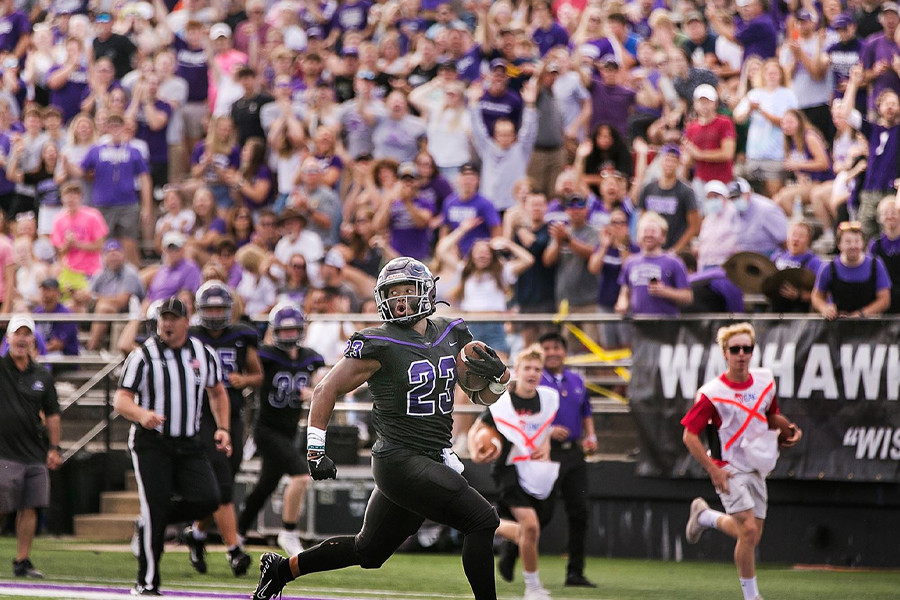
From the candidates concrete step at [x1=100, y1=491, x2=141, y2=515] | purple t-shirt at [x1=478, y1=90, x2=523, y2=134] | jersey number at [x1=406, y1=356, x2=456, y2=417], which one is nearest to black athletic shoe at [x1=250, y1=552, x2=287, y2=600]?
jersey number at [x1=406, y1=356, x2=456, y2=417]

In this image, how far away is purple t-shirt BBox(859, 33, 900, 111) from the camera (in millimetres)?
14516

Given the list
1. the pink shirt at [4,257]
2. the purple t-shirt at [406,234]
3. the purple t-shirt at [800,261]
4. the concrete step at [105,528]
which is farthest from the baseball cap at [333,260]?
the purple t-shirt at [800,261]

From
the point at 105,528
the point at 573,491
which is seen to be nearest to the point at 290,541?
the point at 573,491

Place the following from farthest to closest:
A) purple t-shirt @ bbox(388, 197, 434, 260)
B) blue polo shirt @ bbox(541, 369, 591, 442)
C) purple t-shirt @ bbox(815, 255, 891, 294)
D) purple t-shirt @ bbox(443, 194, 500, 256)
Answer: purple t-shirt @ bbox(388, 197, 434, 260) → purple t-shirt @ bbox(443, 194, 500, 256) → purple t-shirt @ bbox(815, 255, 891, 294) → blue polo shirt @ bbox(541, 369, 591, 442)

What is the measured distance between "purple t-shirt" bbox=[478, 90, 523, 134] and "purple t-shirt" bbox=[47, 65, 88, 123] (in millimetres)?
6663

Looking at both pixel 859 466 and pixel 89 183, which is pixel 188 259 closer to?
pixel 89 183

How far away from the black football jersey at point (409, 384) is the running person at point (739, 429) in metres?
2.41

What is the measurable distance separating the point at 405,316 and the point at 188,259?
8960 millimetres

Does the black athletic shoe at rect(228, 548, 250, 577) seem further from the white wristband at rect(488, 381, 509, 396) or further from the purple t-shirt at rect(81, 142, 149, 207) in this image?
the purple t-shirt at rect(81, 142, 149, 207)

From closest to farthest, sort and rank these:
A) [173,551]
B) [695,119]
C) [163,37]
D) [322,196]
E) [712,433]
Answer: [712,433] < [173,551] < [695,119] < [322,196] < [163,37]

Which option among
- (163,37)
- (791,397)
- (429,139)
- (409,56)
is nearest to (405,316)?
(791,397)

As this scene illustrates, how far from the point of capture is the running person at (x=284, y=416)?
12.2 meters

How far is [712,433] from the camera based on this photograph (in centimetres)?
966

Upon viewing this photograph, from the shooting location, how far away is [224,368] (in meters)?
12.2
